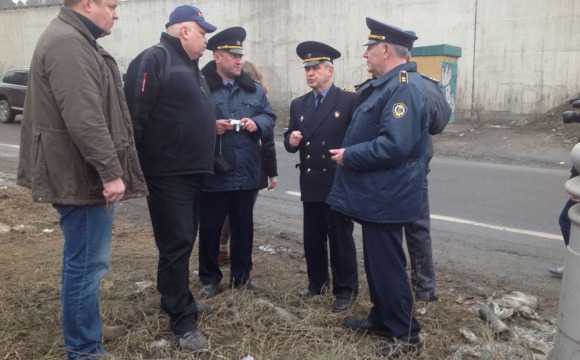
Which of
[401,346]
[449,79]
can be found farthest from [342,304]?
[449,79]

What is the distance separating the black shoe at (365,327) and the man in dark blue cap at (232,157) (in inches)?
36.6

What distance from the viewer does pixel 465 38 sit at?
53.3 feet

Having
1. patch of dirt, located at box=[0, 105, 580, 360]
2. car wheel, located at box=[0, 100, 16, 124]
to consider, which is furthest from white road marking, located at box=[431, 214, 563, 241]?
Answer: car wheel, located at box=[0, 100, 16, 124]

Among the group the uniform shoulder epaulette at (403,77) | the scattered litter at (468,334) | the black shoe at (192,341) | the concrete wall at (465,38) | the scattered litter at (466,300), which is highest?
the concrete wall at (465,38)

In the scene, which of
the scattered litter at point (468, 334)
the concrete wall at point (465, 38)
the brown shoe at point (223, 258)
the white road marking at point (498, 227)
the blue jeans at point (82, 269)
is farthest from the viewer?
the concrete wall at point (465, 38)

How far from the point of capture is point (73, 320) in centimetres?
310

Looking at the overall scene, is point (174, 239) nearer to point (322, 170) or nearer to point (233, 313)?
point (233, 313)

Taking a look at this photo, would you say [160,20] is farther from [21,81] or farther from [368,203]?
[368,203]

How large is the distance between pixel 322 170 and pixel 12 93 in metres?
17.4

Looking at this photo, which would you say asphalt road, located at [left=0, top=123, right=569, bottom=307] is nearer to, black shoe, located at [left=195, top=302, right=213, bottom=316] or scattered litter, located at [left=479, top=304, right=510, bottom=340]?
scattered litter, located at [left=479, top=304, right=510, bottom=340]

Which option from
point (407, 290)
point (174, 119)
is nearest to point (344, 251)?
point (407, 290)

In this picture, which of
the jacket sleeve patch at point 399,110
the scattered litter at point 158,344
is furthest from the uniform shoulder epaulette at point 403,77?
the scattered litter at point 158,344

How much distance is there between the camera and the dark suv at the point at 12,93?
18.7 meters

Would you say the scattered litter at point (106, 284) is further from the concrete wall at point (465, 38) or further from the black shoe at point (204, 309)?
the concrete wall at point (465, 38)
